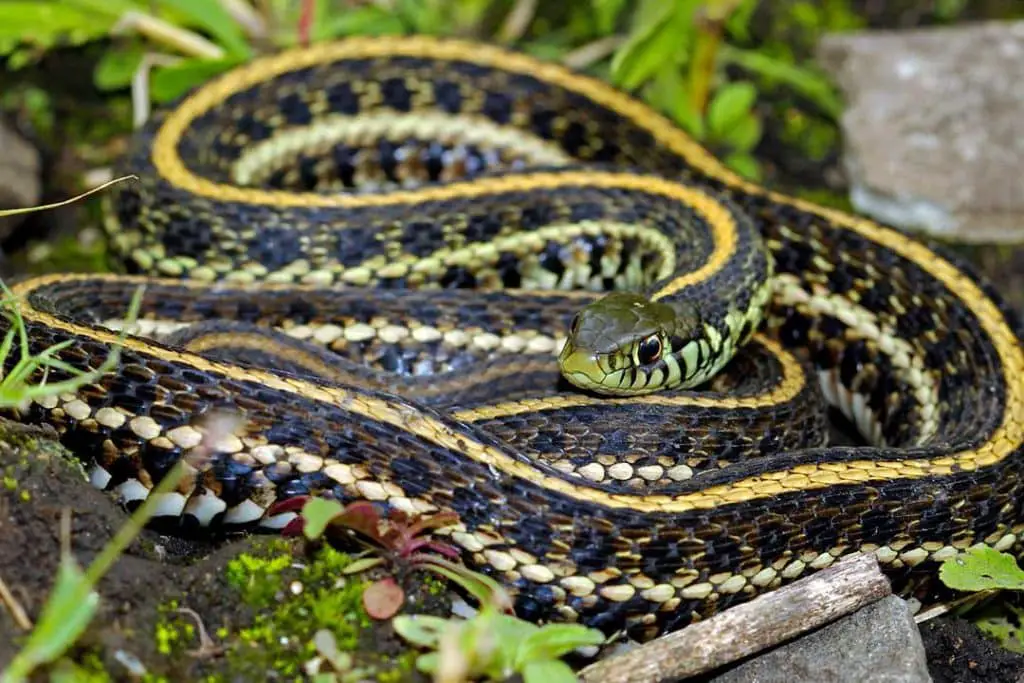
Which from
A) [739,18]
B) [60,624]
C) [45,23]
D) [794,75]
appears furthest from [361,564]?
[794,75]

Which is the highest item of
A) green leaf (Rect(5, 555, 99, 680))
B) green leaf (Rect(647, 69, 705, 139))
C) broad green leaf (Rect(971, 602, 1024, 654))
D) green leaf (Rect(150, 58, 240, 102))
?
green leaf (Rect(647, 69, 705, 139))

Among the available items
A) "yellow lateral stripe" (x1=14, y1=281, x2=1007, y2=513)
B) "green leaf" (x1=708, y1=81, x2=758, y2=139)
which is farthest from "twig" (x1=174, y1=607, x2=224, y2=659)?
"green leaf" (x1=708, y1=81, x2=758, y2=139)

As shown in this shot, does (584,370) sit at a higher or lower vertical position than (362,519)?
higher

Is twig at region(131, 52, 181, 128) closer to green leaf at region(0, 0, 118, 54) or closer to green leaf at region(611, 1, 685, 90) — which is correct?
green leaf at region(0, 0, 118, 54)

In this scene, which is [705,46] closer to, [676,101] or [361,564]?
[676,101]

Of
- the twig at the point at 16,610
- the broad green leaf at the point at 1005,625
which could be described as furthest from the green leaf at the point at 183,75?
the broad green leaf at the point at 1005,625

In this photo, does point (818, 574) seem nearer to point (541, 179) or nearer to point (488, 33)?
point (541, 179)

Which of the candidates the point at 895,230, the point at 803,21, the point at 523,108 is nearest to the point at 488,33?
the point at 523,108

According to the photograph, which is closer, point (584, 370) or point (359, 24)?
point (584, 370)
